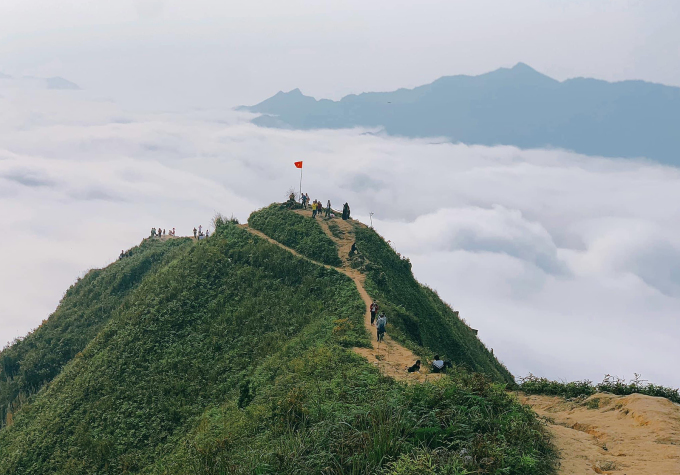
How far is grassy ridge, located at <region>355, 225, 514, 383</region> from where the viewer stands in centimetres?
2733

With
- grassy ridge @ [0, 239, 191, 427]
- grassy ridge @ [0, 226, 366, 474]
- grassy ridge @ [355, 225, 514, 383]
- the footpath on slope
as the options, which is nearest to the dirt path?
the footpath on slope

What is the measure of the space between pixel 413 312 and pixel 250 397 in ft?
50.5

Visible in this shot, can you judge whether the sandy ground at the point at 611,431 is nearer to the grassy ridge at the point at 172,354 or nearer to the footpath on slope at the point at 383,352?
the footpath on slope at the point at 383,352

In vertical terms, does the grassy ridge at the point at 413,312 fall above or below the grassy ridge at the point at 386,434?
above

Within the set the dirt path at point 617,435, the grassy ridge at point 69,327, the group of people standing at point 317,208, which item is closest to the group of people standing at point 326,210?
the group of people standing at point 317,208

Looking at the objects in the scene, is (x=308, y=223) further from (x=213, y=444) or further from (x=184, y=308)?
(x=213, y=444)

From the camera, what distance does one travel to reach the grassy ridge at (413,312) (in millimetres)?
27328

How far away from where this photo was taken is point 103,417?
76.9 feet

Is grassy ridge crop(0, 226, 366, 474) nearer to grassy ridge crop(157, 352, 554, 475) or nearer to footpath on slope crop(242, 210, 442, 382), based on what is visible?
footpath on slope crop(242, 210, 442, 382)

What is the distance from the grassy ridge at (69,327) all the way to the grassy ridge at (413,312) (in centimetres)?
2208

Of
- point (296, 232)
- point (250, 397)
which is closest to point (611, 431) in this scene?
A: point (250, 397)

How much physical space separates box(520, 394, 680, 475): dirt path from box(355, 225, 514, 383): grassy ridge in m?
9.68

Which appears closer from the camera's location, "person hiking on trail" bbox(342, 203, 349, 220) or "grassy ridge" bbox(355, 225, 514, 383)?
"grassy ridge" bbox(355, 225, 514, 383)

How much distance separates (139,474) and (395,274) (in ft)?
75.0
